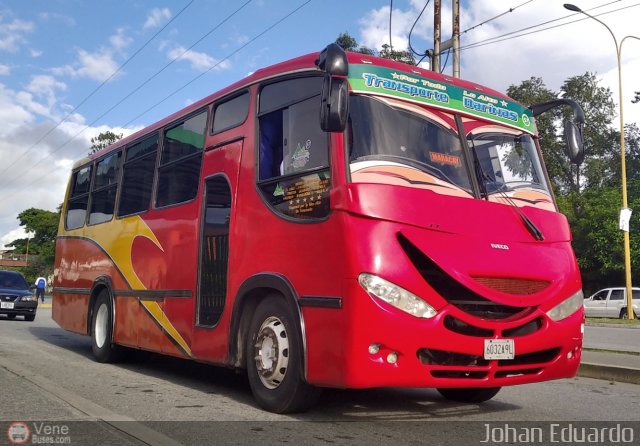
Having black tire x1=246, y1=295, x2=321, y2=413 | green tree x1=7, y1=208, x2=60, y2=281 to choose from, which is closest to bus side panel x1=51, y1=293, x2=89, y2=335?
black tire x1=246, y1=295, x2=321, y2=413

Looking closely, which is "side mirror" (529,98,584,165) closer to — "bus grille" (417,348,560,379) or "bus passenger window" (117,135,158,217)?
"bus grille" (417,348,560,379)

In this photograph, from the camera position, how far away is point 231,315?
20.5 ft

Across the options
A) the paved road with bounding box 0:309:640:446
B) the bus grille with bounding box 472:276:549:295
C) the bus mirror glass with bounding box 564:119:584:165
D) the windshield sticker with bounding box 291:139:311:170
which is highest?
the bus mirror glass with bounding box 564:119:584:165

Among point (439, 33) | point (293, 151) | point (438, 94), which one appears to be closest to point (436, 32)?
point (439, 33)

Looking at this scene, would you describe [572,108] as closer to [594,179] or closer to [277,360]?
[277,360]

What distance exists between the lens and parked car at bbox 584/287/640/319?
28922 mm

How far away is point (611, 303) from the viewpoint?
1169 inches

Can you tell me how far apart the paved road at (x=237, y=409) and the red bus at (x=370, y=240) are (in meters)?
0.37

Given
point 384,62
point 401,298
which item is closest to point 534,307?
point 401,298

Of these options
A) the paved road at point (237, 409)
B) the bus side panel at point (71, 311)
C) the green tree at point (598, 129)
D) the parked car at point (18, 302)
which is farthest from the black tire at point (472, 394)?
the green tree at point (598, 129)

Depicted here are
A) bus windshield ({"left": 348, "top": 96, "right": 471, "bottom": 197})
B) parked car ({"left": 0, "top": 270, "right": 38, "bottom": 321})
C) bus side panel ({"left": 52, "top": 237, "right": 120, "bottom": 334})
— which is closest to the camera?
bus windshield ({"left": 348, "top": 96, "right": 471, "bottom": 197})

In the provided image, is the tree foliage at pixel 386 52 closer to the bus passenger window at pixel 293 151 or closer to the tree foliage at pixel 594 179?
the tree foliage at pixel 594 179

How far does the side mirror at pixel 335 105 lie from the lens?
16.4ft

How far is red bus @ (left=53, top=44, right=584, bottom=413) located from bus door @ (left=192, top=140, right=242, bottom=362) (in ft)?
0.07
